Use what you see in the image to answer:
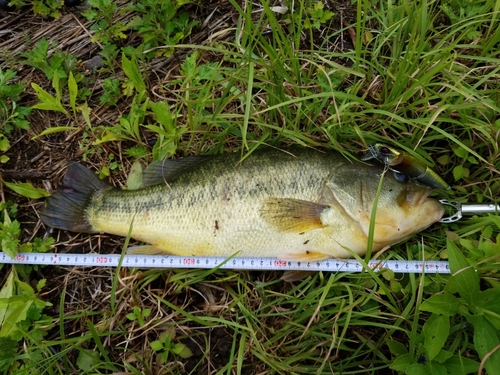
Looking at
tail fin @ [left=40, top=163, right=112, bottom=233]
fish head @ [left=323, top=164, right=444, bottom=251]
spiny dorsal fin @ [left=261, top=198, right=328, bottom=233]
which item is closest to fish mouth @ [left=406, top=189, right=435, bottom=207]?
fish head @ [left=323, top=164, right=444, bottom=251]

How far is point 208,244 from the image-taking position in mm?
2939

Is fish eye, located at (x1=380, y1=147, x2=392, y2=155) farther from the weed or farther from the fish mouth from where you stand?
the weed

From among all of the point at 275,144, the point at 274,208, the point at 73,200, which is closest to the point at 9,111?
the point at 73,200

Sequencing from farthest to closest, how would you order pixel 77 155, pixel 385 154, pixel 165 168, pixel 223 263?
1. pixel 77 155
2. pixel 165 168
3. pixel 385 154
4. pixel 223 263

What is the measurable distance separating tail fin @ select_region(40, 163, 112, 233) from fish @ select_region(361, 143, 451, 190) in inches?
85.3

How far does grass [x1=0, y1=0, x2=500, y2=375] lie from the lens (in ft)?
9.22

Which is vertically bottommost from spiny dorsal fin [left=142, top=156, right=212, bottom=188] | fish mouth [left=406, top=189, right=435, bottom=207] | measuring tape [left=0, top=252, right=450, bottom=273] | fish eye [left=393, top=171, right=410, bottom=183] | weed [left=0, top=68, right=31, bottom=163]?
measuring tape [left=0, top=252, right=450, bottom=273]

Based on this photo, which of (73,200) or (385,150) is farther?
(73,200)

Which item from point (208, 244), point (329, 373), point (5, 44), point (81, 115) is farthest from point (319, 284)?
point (5, 44)

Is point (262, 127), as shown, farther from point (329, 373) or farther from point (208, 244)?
point (329, 373)

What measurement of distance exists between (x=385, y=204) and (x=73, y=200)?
248 cm

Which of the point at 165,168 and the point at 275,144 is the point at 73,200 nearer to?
the point at 165,168

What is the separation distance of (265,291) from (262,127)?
4.33ft

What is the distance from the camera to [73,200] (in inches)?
128
